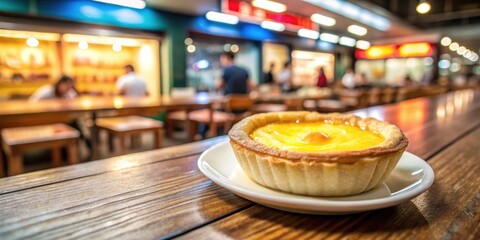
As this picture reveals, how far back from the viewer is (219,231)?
0.49 metres

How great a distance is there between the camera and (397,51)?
13453mm

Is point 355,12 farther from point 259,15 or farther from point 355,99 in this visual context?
point 355,99

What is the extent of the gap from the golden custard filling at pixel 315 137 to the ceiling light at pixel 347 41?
1244cm

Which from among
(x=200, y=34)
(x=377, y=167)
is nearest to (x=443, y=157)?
(x=377, y=167)

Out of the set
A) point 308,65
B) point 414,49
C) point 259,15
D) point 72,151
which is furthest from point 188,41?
point 414,49

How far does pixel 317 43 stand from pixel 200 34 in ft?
17.4

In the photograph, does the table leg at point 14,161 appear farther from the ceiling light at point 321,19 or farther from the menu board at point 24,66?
the ceiling light at point 321,19

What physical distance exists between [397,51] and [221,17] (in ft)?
30.9

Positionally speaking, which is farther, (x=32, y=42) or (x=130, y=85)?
(x=32, y=42)

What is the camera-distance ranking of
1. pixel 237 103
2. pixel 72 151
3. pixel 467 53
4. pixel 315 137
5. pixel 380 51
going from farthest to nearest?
pixel 467 53 → pixel 380 51 → pixel 237 103 → pixel 72 151 → pixel 315 137

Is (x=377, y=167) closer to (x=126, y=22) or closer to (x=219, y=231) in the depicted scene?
(x=219, y=231)

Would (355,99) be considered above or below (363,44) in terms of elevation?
below

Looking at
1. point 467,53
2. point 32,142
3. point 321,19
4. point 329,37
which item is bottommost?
point 32,142

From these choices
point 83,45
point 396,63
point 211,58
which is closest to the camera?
point 83,45
